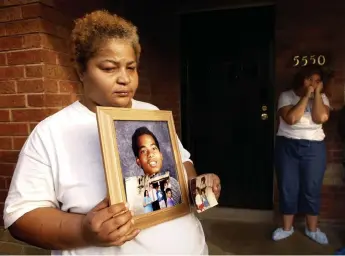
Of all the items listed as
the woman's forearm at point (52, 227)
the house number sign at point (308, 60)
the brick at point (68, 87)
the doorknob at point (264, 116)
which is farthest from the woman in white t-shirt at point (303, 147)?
the woman's forearm at point (52, 227)

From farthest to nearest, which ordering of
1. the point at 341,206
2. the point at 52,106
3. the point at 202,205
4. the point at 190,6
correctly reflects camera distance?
the point at 190,6
the point at 341,206
the point at 52,106
the point at 202,205

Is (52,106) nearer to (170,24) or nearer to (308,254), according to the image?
(170,24)

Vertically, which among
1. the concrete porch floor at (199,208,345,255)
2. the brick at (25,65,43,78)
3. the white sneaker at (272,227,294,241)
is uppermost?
the brick at (25,65,43,78)

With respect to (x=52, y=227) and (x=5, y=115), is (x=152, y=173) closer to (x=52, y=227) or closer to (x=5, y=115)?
(x=52, y=227)

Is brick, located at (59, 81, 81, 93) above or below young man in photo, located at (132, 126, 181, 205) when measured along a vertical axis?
above

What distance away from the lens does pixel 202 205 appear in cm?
95

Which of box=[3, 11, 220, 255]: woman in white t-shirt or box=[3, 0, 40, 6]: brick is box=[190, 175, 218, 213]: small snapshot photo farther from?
box=[3, 0, 40, 6]: brick

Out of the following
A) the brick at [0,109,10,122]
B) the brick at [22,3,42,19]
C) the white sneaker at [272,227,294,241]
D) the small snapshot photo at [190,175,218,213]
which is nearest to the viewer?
the small snapshot photo at [190,175,218,213]

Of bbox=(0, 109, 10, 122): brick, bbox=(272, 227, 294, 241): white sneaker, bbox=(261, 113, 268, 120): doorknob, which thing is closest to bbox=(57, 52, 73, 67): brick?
bbox=(0, 109, 10, 122): brick

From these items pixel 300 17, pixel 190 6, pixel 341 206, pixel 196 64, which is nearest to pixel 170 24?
pixel 190 6

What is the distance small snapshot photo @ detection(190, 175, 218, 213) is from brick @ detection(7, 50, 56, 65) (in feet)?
4.05

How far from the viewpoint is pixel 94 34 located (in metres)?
0.83

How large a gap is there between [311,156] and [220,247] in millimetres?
1119

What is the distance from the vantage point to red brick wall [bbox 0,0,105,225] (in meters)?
1.72
